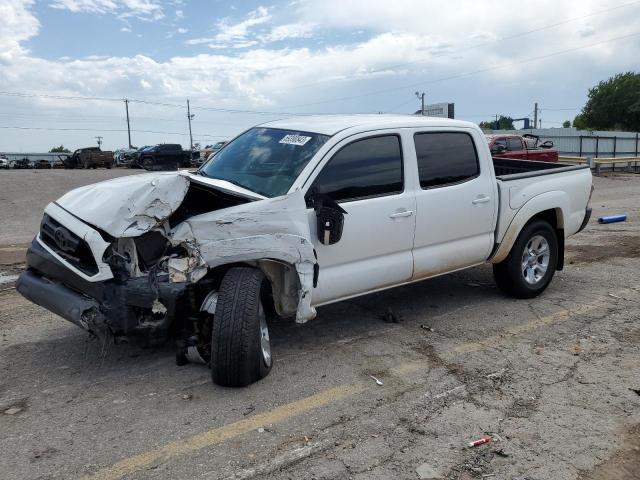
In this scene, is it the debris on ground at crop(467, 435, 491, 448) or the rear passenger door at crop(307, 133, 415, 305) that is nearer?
the debris on ground at crop(467, 435, 491, 448)

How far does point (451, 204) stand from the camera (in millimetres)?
5273

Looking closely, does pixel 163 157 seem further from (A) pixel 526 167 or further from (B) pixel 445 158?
(B) pixel 445 158

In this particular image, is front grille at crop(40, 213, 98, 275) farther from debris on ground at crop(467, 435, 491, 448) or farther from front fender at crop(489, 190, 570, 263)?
front fender at crop(489, 190, 570, 263)

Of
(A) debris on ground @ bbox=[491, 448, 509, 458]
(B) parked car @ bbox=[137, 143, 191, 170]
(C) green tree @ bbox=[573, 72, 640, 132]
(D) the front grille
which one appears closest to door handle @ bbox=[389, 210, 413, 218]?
(A) debris on ground @ bbox=[491, 448, 509, 458]

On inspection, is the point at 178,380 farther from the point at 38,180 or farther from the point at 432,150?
the point at 38,180

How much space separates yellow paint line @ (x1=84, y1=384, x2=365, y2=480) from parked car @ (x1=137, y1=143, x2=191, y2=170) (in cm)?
2958


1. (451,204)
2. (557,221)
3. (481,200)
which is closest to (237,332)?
(451,204)

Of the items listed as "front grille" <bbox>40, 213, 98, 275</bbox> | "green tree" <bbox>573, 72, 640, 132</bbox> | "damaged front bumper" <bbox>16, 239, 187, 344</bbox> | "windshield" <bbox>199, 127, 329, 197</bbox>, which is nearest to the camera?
"damaged front bumper" <bbox>16, 239, 187, 344</bbox>

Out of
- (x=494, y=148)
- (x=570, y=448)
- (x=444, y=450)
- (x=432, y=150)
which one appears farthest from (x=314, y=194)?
(x=494, y=148)

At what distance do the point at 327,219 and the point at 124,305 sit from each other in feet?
5.10

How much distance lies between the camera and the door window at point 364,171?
14.9 feet

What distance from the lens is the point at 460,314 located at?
5680mm

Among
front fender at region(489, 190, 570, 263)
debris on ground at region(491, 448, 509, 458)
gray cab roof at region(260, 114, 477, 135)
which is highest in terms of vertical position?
gray cab roof at region(260, 114, 477, 135)

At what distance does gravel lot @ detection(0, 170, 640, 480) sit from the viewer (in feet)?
10.4
